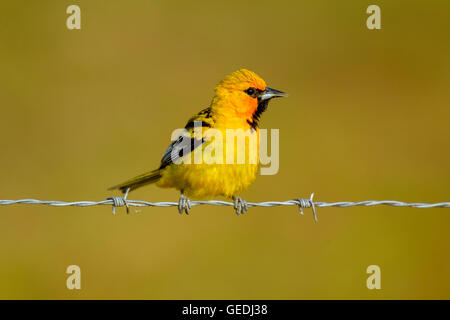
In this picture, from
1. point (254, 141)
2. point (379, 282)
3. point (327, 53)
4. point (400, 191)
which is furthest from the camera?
point (327, 53)

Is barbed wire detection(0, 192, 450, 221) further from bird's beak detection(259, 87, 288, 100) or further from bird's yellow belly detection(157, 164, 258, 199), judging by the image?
bird's beak detection(259, 87, 288, 100)

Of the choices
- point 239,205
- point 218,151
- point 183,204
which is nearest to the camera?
point 218,151

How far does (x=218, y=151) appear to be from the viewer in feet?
17.2

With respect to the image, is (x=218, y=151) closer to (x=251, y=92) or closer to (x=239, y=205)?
(x=239, y=205)

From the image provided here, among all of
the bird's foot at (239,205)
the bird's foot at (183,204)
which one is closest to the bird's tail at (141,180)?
the bird's foot at (183,204)

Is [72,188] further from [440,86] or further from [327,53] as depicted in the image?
[440,86]

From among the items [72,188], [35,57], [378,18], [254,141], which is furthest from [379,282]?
[35,57]

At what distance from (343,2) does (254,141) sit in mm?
9574

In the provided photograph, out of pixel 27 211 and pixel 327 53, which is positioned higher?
pixel 327 53

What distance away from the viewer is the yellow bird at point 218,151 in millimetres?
5270

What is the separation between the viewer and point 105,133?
10945 millimetres

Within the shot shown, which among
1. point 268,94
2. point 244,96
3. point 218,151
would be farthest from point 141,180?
point 268,94

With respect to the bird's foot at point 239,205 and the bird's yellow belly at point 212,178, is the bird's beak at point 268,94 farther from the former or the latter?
the bird's foot at point 239,205

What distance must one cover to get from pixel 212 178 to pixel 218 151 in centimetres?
27
